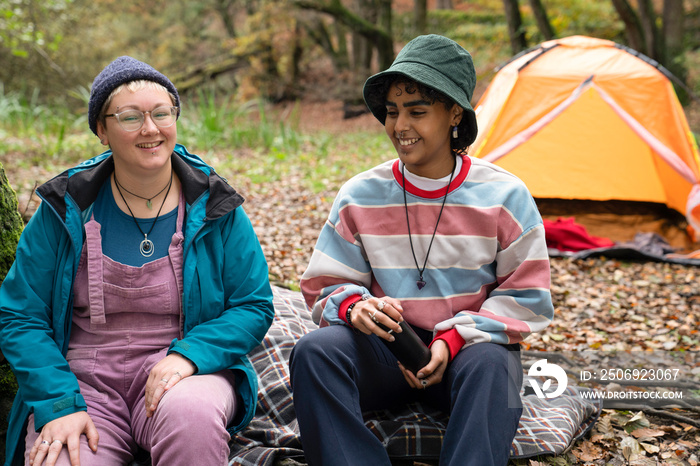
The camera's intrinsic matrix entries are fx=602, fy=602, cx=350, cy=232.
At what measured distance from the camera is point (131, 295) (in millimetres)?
1982

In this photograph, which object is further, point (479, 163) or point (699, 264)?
point (699, 264)

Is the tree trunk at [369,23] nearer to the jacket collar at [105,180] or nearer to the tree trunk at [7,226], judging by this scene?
the tree trunk at [7,226]

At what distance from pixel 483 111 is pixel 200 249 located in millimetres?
4106

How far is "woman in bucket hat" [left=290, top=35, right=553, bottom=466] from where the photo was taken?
1.86 meters

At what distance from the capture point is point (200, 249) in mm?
2045

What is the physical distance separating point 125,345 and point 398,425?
101cm

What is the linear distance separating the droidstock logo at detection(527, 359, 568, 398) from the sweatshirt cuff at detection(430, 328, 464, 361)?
0.83 metres

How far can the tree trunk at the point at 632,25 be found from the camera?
8988mm

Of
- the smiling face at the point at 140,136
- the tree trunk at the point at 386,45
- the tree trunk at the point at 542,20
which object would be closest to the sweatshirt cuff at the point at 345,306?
the smiling face at the point at 140,136

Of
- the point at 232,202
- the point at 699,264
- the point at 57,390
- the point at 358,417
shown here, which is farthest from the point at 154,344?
the point at 699,264

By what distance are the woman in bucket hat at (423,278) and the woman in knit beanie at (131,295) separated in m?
0.27

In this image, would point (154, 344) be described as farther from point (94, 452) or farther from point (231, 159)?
point (231, 159)

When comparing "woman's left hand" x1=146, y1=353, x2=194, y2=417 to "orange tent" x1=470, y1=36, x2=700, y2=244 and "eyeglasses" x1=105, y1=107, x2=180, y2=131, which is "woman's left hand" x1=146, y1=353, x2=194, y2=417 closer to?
"eyeglasses" x1=105, y1=107, x2=180, y2=131

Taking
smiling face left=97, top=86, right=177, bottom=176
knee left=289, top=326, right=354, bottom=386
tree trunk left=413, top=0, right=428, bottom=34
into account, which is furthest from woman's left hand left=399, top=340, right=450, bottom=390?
tree trunk left=413, top=0, right=428, bottom=34
